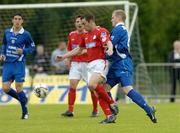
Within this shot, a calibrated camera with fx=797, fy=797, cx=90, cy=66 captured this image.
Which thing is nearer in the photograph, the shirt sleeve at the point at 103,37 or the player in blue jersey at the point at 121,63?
the shirt sleeve at the point at 103,37

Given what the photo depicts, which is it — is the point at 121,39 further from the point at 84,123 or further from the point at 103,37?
the point at 84,123

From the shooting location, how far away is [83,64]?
18906 mm

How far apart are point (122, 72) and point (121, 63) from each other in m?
0.19

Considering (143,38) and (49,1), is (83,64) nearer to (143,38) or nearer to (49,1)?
(49,1)

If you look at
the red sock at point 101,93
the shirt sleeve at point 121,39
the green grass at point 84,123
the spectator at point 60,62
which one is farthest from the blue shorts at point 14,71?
the spectator at point 60,62

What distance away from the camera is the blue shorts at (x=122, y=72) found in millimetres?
15821

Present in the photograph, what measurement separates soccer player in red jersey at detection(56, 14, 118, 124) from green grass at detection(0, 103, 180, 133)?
0.39m

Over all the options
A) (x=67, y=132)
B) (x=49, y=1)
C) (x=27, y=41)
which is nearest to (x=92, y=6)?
(x=49, y=1)

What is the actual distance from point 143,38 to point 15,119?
2376 cm

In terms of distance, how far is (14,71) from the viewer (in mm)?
17562

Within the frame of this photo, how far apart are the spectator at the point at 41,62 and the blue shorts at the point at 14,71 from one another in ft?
28.3

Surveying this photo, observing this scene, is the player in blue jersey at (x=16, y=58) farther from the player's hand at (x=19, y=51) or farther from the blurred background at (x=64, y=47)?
the blurred background at (x=64, y=47)

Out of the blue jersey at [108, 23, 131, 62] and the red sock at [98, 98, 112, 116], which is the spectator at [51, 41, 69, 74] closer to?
the blue jersey at [108, 23, 131, 62]

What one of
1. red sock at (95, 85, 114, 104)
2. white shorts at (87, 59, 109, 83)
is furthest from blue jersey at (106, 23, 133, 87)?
red sock at (95, 85, 114, 104)
